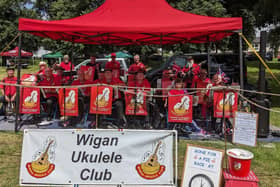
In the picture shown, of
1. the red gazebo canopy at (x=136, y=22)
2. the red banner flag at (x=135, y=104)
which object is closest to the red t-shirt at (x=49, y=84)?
the red gazebo canopy at (x=136, y=22)

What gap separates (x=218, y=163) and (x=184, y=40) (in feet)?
22.5

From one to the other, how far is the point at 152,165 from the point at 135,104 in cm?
258

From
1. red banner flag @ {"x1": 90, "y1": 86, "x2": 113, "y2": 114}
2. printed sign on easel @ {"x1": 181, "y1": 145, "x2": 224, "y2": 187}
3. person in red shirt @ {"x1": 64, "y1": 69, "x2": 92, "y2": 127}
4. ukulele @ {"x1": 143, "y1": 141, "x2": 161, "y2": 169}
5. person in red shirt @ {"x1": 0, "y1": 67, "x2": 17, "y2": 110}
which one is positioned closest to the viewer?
printed sign on easel @ {"x1": 181, "y1": 145, "x2": 224, "y2": 187}

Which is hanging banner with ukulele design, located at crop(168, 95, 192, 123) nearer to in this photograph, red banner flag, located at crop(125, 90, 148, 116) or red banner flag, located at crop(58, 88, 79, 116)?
red banner flag, located at crop(125, 90, 148, 116)

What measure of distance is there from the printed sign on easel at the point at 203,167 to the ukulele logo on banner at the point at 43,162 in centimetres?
156

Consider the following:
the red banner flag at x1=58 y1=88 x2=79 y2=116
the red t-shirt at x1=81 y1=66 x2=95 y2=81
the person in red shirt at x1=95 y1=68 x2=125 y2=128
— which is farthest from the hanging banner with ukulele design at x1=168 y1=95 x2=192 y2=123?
the red t-shirt at x1=81 y1=66 x2=95 y2=81

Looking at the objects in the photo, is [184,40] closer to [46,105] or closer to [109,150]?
[46,105]

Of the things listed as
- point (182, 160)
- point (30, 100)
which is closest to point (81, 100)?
point (30, 100)

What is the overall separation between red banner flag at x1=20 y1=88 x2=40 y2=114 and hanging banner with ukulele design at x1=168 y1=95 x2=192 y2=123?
114 inches

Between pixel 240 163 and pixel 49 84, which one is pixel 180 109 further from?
pixel 49 84

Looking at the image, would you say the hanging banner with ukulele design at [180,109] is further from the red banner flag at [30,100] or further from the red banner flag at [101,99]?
the red banner flag at [30,100]

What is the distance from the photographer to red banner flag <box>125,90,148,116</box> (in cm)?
562

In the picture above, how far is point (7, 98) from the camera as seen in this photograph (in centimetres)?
685

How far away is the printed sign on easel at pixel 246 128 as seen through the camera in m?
3.54
